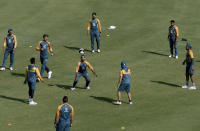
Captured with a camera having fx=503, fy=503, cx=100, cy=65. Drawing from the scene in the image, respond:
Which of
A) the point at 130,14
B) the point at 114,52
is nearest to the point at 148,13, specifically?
the point at 130,14

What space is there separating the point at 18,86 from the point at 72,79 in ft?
9.82

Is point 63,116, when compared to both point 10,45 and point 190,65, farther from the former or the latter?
point 10,45

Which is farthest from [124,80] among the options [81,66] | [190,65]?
[190,65]

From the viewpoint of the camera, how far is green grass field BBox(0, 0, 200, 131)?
21.8 metres

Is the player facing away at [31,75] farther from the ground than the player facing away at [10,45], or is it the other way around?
the player facing away at [10,45]

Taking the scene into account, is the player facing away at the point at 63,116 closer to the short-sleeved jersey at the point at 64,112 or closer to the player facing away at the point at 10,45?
the short-sleeved jersey at the point at 64,112

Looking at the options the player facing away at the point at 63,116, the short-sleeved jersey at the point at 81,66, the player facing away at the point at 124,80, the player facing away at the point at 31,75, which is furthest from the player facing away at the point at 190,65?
the player facing away at the point at 63,116

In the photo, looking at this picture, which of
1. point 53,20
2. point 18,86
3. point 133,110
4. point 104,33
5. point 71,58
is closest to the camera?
point 133,110

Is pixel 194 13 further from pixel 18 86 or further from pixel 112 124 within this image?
pixel 112 124

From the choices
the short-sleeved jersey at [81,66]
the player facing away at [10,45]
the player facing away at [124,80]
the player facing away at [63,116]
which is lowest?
the player facing away at [63,116]

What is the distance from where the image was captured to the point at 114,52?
32844mm

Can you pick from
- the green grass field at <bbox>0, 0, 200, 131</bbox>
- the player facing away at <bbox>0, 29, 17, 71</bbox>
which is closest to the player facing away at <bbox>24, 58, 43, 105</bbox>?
the green grass field at <bbox>0, 0, 200, 131</bbox>

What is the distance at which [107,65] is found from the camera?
98.6 ft

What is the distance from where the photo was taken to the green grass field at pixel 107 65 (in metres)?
21.8
